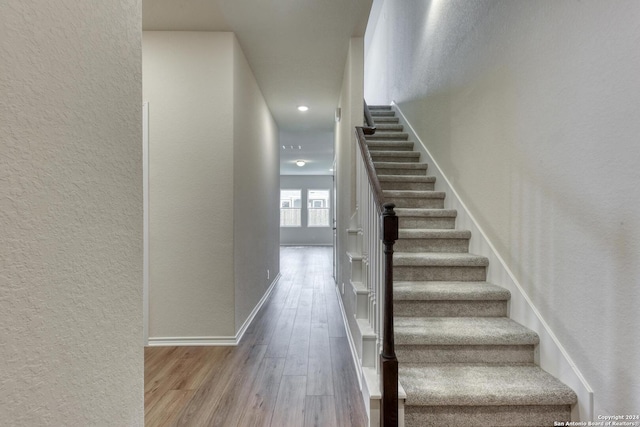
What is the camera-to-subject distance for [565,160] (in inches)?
63.6

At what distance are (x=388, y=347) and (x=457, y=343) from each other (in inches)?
22.2

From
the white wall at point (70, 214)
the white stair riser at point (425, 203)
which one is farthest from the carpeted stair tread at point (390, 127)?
the white wall at point (70, 214)

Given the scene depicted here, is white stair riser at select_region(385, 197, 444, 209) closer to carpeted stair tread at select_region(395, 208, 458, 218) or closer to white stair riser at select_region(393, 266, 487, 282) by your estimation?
carpeted stair tread at select_region(395, 208, 458, 218)

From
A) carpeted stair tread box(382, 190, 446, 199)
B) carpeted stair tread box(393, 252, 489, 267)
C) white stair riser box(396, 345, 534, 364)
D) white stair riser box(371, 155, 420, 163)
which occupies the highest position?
white stair riser box(371, 155, 420, 163)

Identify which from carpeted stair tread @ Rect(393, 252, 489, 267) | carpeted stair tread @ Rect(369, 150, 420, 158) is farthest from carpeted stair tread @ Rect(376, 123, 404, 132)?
carpeted stair tread @ Rect(393, 252, 489, 267)

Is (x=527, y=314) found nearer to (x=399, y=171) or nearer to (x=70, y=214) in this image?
(x=399, y=171)

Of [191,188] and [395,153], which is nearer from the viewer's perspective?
[191,188]

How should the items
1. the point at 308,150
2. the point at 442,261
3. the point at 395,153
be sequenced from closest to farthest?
the point at 442,261
the point at 395,153
the point at 308,150

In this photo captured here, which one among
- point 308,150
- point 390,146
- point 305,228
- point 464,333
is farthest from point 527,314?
point 305,228

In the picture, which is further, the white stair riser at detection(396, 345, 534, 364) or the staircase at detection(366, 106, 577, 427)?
the white stair riser at detection(396, 345, 534, 364)

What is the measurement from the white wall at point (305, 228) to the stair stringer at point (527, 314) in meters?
8.82

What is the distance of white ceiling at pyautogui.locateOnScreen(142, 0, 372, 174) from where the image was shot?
2404mm

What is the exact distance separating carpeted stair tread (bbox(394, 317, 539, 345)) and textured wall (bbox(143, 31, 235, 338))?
1563 mm

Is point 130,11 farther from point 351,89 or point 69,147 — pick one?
point 351,89
